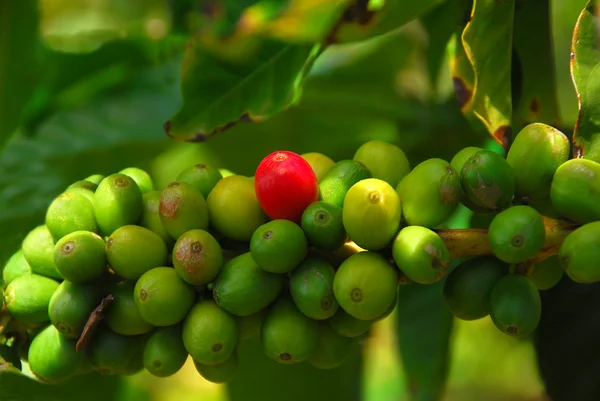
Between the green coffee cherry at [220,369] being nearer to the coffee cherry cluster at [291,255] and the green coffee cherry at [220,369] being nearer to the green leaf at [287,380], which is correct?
the coffee cherry cluster at [291,255]

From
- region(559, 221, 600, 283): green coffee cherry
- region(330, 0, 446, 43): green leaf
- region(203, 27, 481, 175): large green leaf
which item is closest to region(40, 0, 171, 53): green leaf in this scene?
region(203, 27, 481, 175): large green leaf

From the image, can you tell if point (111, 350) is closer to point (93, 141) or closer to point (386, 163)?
point (386, 163)

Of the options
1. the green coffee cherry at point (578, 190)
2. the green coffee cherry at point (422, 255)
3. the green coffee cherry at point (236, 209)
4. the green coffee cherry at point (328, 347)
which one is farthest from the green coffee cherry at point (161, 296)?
the green coffee cherry at point (578, 190)

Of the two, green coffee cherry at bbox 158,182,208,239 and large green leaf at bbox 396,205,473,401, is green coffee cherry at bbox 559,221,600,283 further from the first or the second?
large green leaf at bbox 396,205,473,401

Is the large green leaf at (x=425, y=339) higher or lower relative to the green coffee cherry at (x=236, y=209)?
lower

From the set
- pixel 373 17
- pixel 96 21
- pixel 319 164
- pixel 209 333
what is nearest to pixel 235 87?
pixel 373 17

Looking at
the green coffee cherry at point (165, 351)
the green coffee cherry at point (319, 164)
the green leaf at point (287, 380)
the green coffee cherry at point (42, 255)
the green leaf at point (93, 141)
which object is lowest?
the green leaf at point (287, 380)

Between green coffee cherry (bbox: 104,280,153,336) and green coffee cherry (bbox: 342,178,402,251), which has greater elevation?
green coffee cherry (bbox: 342,178,402,251)

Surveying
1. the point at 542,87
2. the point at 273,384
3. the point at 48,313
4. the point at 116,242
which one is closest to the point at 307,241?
the point at 116,242
